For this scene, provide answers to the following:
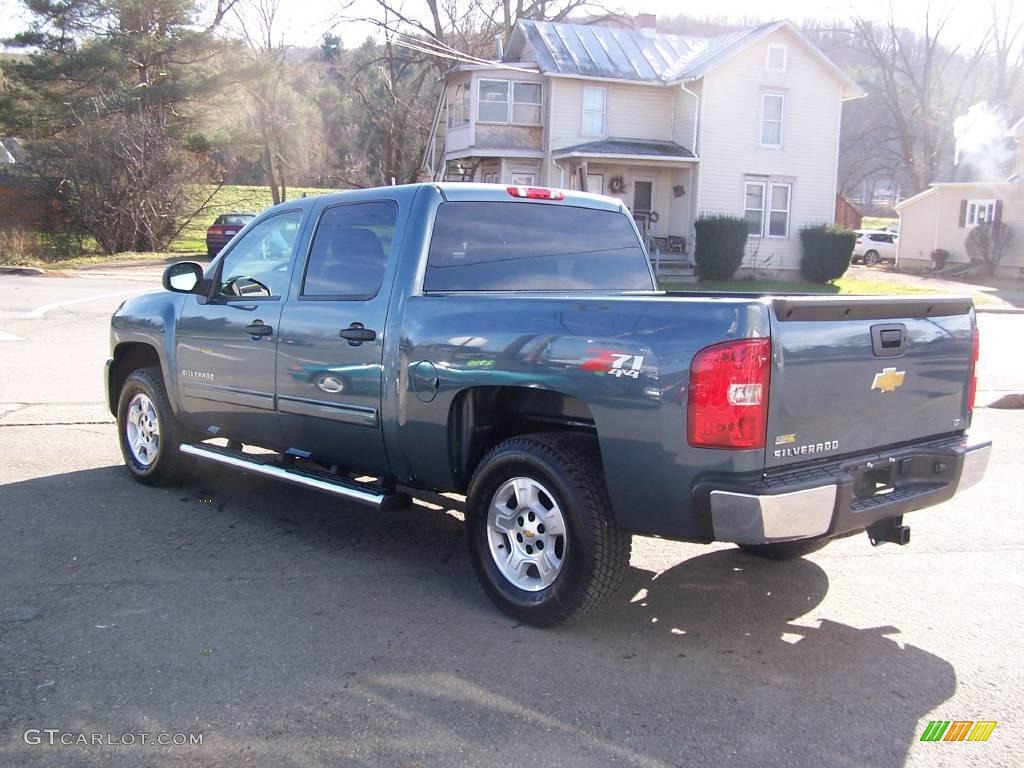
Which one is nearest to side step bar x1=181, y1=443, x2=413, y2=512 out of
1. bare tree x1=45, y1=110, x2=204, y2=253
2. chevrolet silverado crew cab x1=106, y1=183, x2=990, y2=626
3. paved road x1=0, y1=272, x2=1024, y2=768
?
chevrolet silverado crew cab x1=106, y1=183, x2=990, y2=626

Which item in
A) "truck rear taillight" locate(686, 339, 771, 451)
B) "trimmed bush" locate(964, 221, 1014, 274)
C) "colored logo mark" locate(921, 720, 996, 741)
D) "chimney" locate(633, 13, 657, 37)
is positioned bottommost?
"colored logo mark" locate(921, 720, 996, 741)

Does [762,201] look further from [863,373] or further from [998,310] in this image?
[863,373]

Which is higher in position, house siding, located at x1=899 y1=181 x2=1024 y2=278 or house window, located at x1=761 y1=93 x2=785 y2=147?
house window, located at x1=761 y1=93 x2=785 y2=147

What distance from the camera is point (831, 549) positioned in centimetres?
574

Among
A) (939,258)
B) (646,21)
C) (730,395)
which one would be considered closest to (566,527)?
(730,395)

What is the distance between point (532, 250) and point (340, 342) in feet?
3.80

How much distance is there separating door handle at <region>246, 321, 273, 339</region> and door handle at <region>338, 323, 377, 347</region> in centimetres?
73

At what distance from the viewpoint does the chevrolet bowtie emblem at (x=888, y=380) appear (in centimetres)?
419

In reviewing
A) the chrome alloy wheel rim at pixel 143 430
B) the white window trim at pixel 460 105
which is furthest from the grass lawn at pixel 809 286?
the chrome alloy wheel rim at pixel 143 430

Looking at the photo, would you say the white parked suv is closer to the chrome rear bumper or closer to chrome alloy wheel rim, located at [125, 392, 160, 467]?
chrome alloy wheel rim, located at [125, 392, 160, 467]

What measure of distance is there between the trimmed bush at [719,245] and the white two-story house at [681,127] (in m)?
1.60

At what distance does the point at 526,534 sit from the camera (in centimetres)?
448

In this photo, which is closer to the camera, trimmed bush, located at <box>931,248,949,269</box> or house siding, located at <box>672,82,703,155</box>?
house siding, located at <box>672,82,703,155</box>

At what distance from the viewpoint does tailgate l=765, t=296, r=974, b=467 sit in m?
3.85
